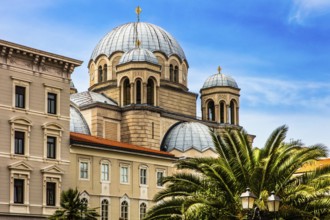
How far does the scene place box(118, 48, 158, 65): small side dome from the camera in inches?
2837

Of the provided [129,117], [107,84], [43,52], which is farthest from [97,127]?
[43,52]

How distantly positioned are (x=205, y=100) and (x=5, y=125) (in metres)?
41.3

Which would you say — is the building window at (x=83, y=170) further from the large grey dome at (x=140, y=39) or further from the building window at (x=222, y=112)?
the building window at (x=222, y=112)

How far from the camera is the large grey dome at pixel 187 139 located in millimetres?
71000

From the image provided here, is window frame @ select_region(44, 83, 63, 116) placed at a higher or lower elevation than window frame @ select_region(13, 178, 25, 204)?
higher

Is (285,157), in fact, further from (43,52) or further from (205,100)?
(205,100)

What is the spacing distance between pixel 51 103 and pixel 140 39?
32.0m

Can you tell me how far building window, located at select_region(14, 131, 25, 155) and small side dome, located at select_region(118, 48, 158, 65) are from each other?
89.4 feet

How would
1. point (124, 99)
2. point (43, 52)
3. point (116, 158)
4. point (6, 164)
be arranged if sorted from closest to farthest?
point (6, 164) → point (43, 52) → point (116, 158) → point (124, 99)

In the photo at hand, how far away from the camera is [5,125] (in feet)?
147

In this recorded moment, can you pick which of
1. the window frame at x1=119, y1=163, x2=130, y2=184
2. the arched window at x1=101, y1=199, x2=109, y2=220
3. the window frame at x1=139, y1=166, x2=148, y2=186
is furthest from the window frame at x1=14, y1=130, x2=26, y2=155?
the window frame at x1=139, y1=166, x2=148, y2=186

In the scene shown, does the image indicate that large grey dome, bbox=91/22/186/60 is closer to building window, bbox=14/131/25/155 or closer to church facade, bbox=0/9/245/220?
church facade, bbox=0/9/245/220

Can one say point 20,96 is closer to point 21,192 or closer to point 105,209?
point 21,192

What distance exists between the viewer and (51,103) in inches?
1913
